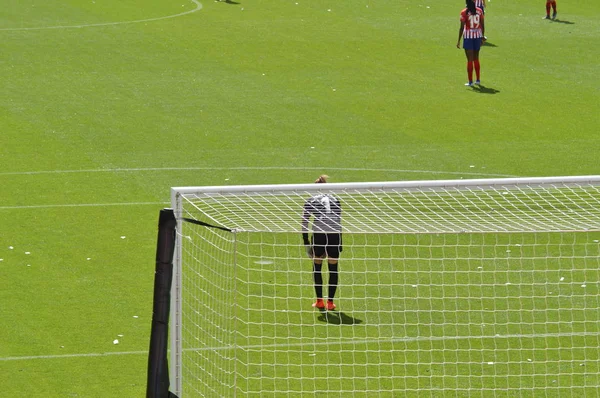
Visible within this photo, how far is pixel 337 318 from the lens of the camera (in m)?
14.7

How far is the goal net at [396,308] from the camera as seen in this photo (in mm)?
12859

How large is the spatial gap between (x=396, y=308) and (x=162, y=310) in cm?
564

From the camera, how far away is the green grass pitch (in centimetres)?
1521

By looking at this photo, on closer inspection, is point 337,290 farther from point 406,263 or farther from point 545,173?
point 545,173

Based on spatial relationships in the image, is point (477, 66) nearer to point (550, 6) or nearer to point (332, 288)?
point (550, 6)

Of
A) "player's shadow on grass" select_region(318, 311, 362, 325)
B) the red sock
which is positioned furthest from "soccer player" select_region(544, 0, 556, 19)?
"player's shadow on grass" select_region(318, 311, 362, 325)

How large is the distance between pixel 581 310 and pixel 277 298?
371cm

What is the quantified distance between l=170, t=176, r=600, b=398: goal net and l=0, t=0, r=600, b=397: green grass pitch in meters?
0.48

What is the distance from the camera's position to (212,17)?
1453 inches

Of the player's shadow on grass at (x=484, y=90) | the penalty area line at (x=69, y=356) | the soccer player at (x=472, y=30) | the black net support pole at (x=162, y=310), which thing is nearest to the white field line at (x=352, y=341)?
the penalty area line at (x=69, y=356)

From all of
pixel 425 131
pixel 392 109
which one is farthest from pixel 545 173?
pixel 392 109

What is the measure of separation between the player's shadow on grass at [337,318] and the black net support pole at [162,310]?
4802 mm

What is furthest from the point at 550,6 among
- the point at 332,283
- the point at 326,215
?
the point at 326,215

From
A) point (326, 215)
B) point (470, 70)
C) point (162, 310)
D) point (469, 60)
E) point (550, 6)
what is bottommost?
point (550, 6)
